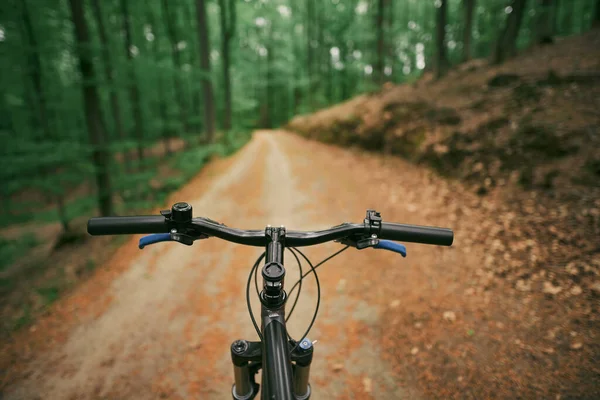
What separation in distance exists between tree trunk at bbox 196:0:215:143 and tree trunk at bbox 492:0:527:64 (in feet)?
38.6

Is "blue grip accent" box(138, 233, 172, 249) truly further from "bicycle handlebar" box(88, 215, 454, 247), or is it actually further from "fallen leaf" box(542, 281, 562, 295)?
"fallen leaf" box(542, 281, 562, 295)

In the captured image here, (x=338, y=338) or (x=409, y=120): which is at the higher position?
(x=409, y=120)

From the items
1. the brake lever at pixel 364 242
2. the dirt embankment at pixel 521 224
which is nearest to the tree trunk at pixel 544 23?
the dirt embankment at pixel 521 224

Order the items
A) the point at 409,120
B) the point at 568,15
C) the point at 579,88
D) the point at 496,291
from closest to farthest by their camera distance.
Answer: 1. the point at 496,291
2. the point at 579,88
3. the point at 409,120
4. the point at 568,15

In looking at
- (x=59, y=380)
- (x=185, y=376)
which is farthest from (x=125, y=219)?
(x=59, y=380)

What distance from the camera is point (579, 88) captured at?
6.76 m

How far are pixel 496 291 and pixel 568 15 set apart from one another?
82.0 ft

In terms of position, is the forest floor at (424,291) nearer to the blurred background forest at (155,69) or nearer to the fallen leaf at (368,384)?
the fallen leaf at (368,384)

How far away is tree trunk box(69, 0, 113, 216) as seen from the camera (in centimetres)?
618

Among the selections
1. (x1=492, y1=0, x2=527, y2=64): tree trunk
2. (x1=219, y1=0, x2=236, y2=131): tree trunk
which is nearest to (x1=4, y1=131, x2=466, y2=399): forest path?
(x1=492, y1=0, x2=527, y2=64): tree trunk

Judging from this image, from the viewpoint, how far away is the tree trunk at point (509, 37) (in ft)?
31.7

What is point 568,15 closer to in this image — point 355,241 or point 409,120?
point 409,120

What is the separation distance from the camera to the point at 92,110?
6.85 metres

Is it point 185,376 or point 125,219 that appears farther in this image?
point 185,376
